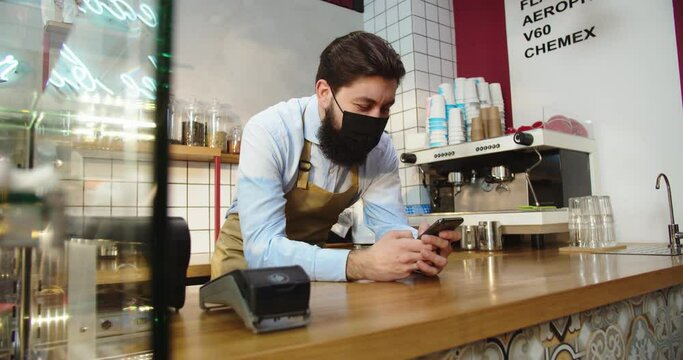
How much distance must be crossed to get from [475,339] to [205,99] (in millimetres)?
2455

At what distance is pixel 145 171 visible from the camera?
14.9 inches

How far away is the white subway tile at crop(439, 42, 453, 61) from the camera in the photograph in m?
3.33

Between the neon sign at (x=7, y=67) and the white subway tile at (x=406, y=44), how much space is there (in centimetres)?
290

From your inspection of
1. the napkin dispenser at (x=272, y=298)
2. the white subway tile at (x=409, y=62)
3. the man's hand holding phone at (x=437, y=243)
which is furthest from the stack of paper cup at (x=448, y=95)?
the napkin dispenser at (x=272, y=298)

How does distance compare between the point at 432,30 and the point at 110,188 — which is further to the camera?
the point at 432,30

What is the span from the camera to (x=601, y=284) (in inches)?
35.5

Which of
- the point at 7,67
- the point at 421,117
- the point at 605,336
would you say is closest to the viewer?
the point at 7,67

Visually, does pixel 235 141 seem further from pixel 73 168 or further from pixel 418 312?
pixel 73 168

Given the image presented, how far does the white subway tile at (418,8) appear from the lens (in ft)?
10.5

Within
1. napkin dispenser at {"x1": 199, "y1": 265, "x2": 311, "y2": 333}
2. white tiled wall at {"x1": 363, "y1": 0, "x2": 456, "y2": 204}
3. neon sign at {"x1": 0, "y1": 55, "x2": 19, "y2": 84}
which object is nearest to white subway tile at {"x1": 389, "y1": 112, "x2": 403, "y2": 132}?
white tiled wall at {"x1": 363, "y1": 0, "x2": 456, "y2": 204}

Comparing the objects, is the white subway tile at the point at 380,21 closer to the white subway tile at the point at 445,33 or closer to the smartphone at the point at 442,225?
the white subway tile at the point at 445,33

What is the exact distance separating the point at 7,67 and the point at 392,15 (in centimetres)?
A: 314

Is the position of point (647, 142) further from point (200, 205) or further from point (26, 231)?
point (26, 231)

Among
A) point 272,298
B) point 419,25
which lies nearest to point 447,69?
point 419,25
